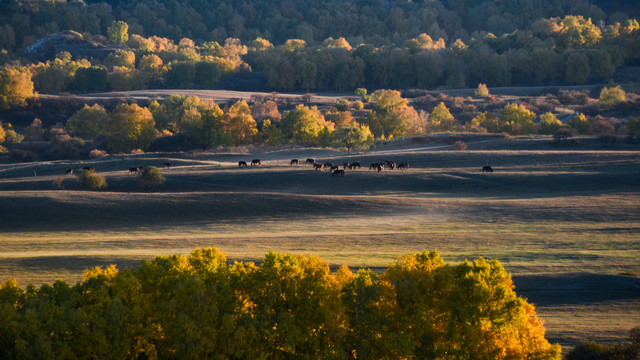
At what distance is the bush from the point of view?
67.1 meters

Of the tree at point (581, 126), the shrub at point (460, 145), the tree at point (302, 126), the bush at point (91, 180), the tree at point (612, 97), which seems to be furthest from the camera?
the tree at point (612, 97)

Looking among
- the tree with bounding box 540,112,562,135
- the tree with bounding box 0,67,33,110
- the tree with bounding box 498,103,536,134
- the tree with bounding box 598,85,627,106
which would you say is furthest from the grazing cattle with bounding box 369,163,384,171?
the tree with bounding box 0,67,33,110

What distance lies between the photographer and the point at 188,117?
4833 inches

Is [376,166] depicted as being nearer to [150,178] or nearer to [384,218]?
[384,218]

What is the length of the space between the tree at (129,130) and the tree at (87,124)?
47.0ft

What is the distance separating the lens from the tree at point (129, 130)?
372 ft

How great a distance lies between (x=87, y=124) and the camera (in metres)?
132

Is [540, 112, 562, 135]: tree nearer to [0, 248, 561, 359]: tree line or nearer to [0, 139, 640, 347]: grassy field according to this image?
[0, 139, 640, 347]: grassy field

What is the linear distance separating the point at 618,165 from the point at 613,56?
126629 mm

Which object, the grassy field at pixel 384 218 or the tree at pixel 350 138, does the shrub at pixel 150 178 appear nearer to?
the grassy field at pixel 384 218

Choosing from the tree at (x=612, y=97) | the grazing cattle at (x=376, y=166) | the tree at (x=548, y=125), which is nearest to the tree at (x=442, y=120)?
the tree at (x=548, y=125)

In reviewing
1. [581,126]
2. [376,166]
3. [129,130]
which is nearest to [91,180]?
[376,166]

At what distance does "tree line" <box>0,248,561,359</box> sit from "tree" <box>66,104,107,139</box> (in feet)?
362

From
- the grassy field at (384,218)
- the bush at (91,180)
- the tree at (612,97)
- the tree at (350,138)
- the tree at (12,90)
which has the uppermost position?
the tree at (12,90)
